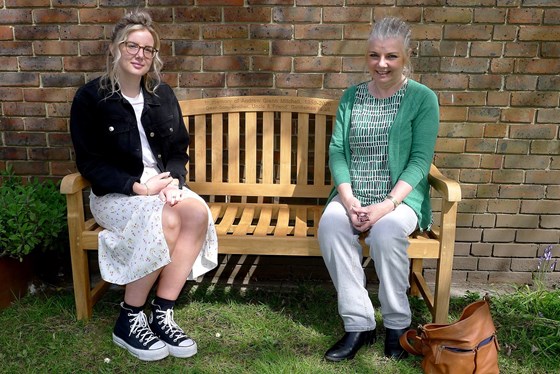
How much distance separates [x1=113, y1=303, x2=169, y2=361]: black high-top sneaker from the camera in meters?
2.67

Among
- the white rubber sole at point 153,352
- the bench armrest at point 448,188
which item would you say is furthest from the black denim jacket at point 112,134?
the bench armrest at point 448,188

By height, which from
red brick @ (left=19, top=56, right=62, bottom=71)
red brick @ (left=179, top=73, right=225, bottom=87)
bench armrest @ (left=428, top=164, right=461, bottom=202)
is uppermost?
red brick @ (left=19, top=56, right=62, bottom=71)

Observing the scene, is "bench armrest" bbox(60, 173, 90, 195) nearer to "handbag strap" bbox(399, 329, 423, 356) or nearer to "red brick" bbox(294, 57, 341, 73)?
"red brick" bbox(294, 57, 341, 73)

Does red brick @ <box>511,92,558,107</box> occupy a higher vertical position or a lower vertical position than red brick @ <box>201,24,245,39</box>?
lower

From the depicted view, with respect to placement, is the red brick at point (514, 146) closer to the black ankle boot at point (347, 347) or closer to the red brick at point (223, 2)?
the black ankle boot at point (347, 347)

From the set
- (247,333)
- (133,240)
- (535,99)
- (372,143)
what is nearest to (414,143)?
(372,143)

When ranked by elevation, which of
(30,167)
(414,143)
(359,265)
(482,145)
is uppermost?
(414,143)

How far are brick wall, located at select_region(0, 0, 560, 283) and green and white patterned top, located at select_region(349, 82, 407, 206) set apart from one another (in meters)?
0.52

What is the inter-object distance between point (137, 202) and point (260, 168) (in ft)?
3.30

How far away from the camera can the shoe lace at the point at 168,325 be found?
2.74 m

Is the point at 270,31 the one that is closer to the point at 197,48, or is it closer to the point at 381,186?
the point at 197,48

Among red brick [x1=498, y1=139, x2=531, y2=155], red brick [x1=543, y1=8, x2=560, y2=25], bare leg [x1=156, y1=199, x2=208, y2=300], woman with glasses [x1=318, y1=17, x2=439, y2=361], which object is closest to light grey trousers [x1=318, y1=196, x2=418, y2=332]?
woman with glasses [x1=318, y1=17, x2=439, y2=361]

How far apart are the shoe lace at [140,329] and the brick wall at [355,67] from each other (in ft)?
4.45

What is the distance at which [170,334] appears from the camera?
9.00 ft
